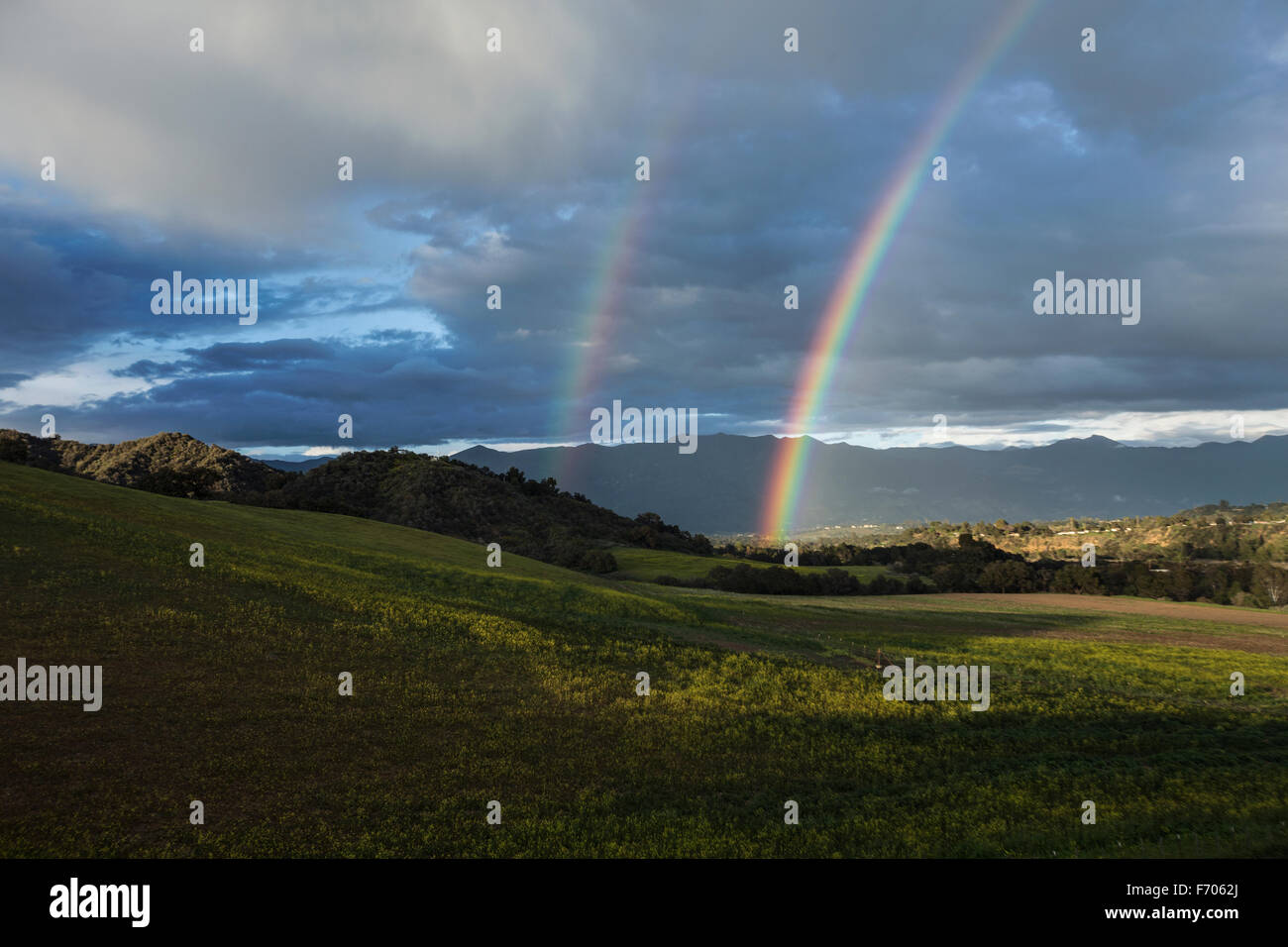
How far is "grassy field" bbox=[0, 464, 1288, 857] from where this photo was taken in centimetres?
1339

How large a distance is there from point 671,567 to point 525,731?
8300 centimetres

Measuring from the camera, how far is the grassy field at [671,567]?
315 ft

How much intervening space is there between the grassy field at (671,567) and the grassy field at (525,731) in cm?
5545

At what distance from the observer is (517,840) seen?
516 inches

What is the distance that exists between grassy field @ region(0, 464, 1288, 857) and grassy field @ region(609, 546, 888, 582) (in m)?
55.4

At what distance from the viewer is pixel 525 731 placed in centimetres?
1975
